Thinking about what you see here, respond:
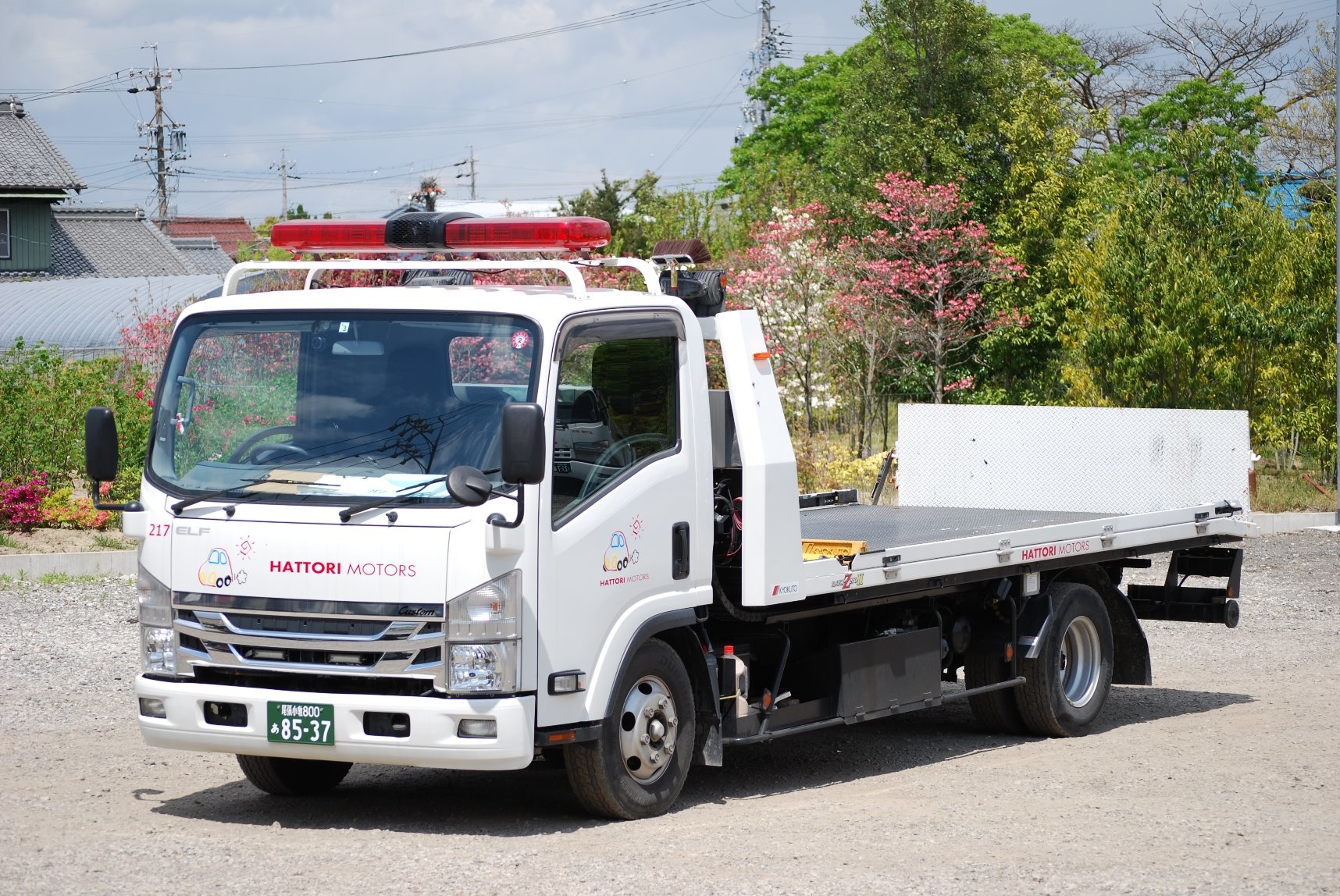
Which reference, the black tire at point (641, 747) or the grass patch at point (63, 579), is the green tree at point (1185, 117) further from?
the black tire at point (641, 747)

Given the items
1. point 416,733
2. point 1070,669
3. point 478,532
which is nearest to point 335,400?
point 478,532

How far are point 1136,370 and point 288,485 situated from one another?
57.1ft

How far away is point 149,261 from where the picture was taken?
1953 inches

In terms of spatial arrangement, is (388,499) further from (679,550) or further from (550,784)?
(550,784)

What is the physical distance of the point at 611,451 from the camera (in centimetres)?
723

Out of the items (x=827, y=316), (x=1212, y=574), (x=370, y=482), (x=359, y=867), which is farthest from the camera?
(x=827, y=316)

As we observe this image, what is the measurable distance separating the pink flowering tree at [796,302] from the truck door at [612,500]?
A: 1655 centimetres

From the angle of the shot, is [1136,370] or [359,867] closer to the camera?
[359,867]

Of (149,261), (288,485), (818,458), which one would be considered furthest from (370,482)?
(149,261)

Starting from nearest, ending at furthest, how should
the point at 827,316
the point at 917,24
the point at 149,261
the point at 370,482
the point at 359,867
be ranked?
1. the point at 359,867
2. the point at 370,482
3. the point at 827,316
4. the point at 917,24
5. the point at 149,261

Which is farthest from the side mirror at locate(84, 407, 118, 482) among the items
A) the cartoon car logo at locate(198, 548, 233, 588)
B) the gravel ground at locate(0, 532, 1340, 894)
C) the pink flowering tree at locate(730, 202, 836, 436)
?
the pink flowering tree at locate(730, 202, 836, 436)

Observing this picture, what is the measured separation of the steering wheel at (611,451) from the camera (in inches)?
278

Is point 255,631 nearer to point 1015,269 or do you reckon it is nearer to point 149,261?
point 1015,269

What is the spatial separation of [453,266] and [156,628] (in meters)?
2.04
